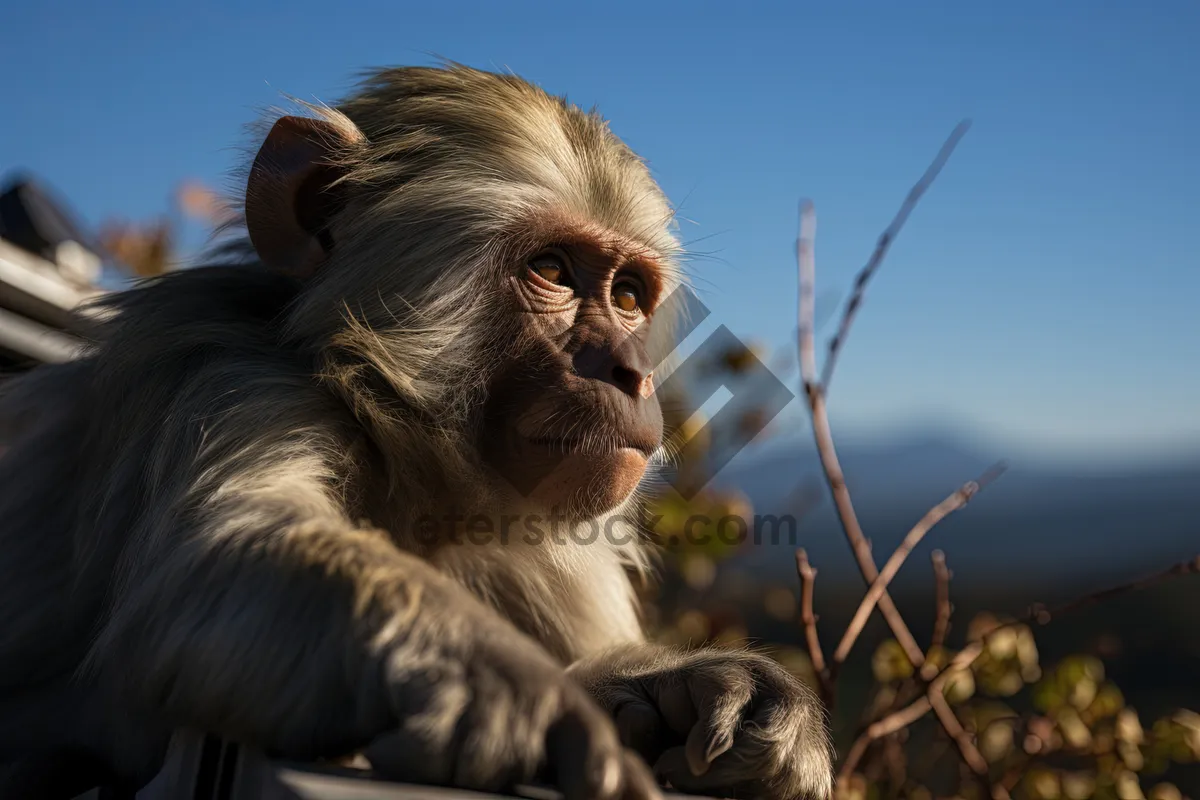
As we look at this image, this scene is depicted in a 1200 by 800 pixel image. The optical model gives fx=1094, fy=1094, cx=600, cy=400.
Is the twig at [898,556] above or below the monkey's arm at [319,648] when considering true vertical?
below

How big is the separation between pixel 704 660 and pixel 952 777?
3160 mm

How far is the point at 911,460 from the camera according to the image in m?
9.68

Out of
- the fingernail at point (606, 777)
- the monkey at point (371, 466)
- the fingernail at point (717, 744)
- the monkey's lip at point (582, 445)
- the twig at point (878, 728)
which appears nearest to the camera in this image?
the fingernail at point (606, 777)

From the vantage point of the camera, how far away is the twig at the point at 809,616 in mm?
3172

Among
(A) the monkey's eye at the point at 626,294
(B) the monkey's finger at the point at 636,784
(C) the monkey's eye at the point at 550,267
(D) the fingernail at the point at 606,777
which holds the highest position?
(C) the monkey's eye at the point at 550,267

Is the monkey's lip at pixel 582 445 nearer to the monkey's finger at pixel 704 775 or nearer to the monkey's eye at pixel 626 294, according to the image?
the monkey's eye at pixel 626 294

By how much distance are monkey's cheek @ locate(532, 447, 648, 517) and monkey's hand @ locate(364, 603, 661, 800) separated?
102 centimetres

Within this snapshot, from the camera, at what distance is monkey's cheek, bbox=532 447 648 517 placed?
9.07ft

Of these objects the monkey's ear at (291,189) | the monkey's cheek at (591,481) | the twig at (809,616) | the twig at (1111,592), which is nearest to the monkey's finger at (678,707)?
the monkey's cheek at (591,481)

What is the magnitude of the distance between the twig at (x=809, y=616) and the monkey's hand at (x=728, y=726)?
1.89 feet

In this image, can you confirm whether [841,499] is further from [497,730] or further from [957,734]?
[497,730]

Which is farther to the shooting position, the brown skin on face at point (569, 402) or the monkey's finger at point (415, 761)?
the brown skin on face at point (569, 402)
